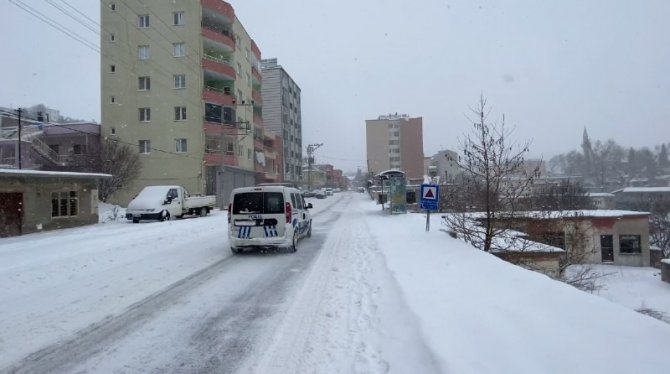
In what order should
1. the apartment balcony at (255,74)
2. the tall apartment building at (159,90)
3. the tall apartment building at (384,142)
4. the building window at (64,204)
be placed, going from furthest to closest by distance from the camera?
the tall apartment building at (384,142) → the apartment balcony at (255,74) → the tall apartment building at (159,90) → the building window at (64,204)

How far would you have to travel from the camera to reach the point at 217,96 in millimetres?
41469

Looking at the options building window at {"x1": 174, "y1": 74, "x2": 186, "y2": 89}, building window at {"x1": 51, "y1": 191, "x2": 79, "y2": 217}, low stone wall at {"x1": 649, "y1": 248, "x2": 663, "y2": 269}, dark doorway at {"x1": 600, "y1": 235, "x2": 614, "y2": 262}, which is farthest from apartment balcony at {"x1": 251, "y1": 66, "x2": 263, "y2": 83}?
low stone wall at {"x1": 649, "y1": 248, "x2": 663, "y2": 269}

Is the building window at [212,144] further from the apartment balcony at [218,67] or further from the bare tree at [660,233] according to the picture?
the bare tree at [660,233]

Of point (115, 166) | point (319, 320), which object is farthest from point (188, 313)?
point (115, 166)

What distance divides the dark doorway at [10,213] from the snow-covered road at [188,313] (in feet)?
26.0

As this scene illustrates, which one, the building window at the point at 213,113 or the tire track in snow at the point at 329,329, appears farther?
the building window at the point at 213,113

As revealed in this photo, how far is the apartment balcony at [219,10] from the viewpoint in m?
42.0

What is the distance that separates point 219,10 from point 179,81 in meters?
9.06

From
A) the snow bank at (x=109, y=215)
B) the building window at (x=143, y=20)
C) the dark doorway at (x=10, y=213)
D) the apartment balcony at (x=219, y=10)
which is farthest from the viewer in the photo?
the apartment balcony at (x=219, y=10)

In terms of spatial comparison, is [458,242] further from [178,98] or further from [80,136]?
[80,136]

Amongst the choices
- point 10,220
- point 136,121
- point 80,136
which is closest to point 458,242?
point 10,220

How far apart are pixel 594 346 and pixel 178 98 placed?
40.4 m

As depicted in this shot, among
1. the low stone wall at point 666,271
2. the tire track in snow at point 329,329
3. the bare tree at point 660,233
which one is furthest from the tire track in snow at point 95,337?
the bare tree at point 660,233

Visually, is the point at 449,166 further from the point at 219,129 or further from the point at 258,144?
the point at 258,144
